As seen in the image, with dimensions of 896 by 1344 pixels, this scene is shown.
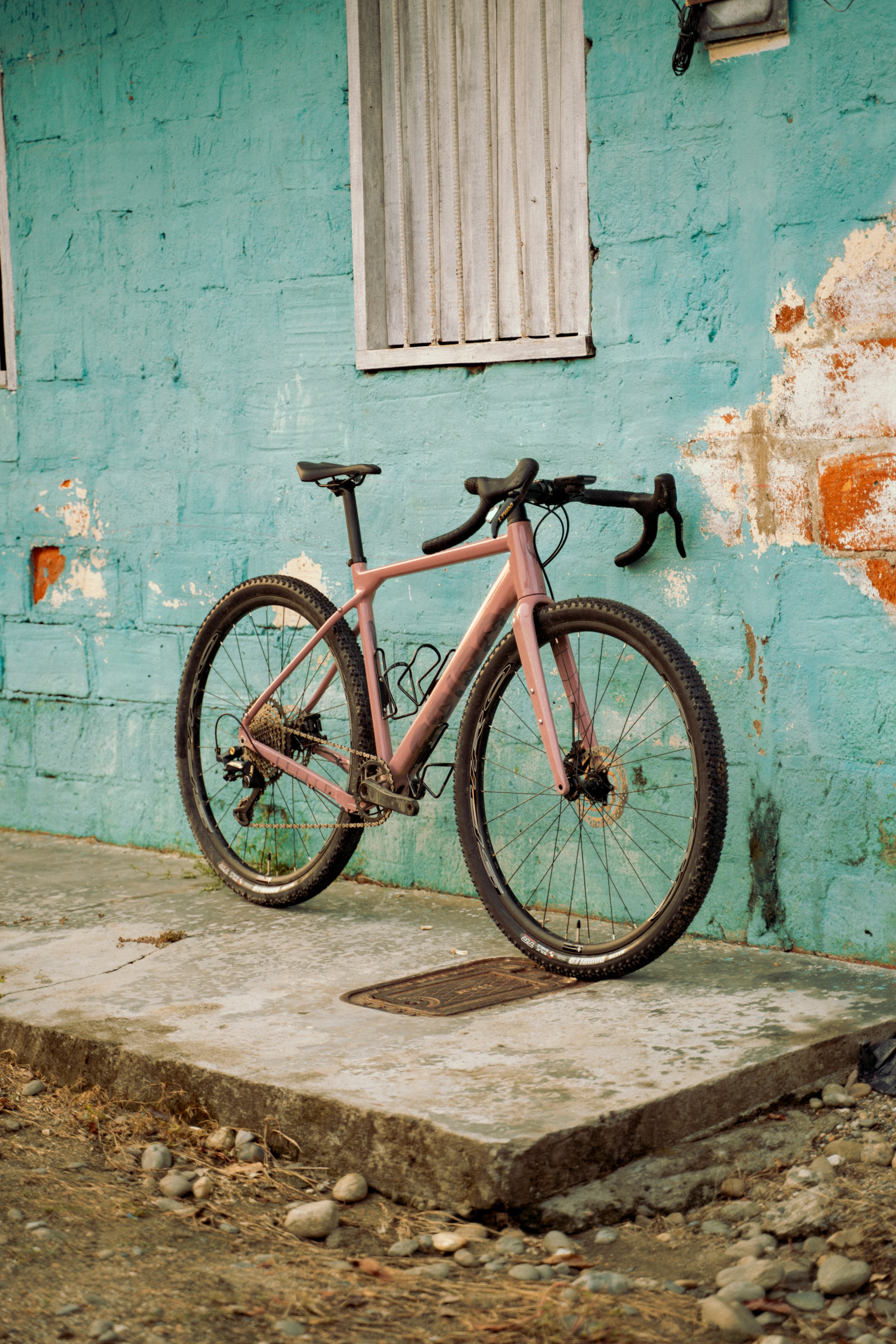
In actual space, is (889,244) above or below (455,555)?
above

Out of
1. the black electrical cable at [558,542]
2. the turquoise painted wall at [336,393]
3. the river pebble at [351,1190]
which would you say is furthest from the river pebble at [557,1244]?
the black electrical cable at [558,542]

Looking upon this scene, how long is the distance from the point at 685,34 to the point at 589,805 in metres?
2.11

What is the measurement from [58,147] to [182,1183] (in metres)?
4.21

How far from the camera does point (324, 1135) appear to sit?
119 inches

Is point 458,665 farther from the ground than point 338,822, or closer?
farther from the ground

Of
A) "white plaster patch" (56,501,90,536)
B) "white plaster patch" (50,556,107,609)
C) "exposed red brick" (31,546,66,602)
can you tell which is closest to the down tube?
"white plaster patch" (50,556,107,609)

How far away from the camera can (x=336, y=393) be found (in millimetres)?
4996

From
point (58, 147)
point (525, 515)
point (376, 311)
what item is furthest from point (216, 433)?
point (525, 515)

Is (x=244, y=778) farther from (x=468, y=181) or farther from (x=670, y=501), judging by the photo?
(x=468, y=181)

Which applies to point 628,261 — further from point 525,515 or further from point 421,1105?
point 421,1105

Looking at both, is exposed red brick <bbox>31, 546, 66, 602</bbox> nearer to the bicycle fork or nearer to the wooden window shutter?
the wooden window shutter

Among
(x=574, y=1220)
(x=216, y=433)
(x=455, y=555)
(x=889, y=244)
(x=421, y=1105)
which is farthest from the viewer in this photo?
(x=216, y=433)

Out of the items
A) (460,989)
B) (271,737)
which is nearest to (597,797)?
(460,989)

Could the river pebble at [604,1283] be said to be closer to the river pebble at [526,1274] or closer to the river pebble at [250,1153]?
the river pebble at [526,1274]
